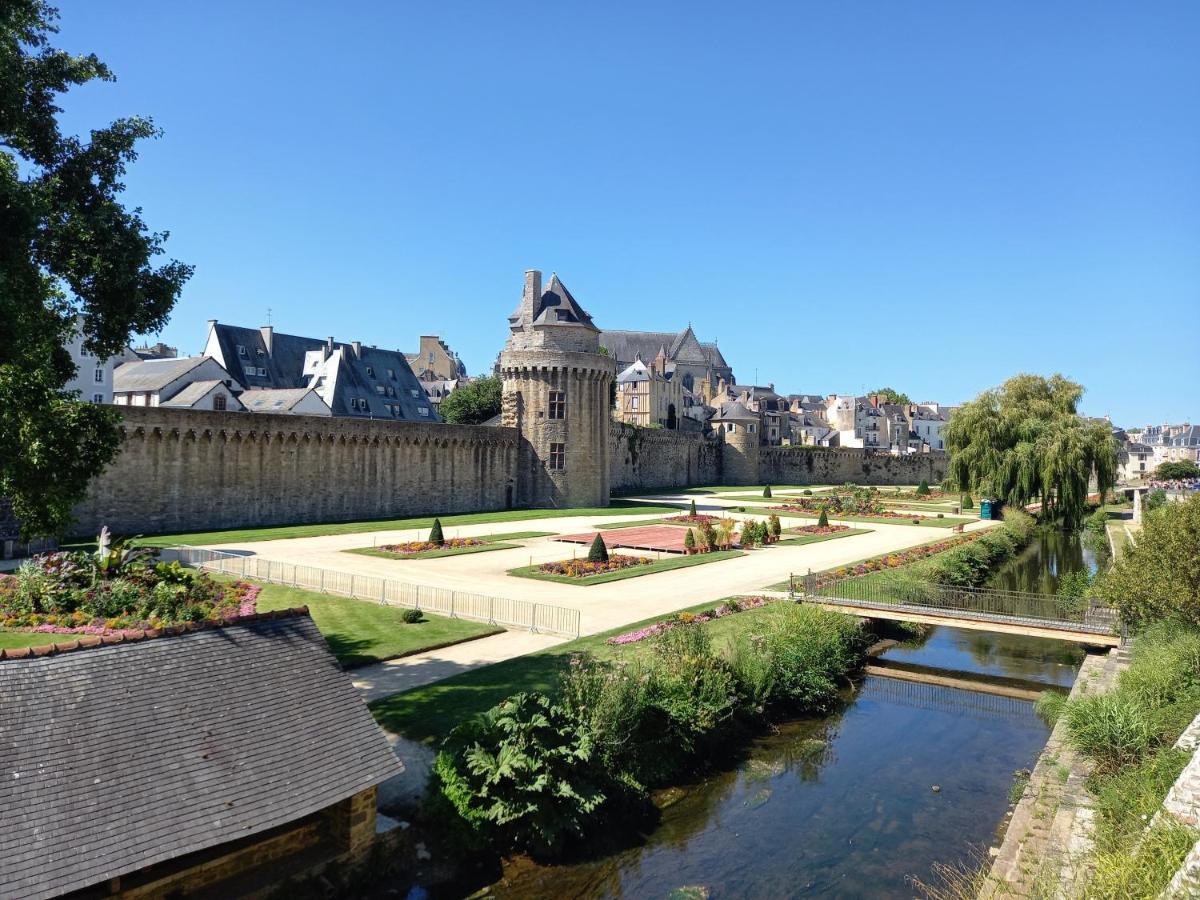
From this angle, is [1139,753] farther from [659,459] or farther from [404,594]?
[659,459]

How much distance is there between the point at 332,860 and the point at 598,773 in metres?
3.44

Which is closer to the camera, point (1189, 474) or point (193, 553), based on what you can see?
point (193, 553)

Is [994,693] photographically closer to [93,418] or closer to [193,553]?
[93,418]

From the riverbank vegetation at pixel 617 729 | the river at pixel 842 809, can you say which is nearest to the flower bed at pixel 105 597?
the riverbank vegetation at pixel 617 729

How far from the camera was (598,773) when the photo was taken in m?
10.3

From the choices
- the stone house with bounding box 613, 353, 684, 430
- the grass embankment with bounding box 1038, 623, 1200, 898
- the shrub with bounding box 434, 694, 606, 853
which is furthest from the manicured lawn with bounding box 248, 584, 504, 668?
the stone house with bounding box 613, 353, 684, 430

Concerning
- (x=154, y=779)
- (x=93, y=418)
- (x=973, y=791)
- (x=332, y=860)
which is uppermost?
(x=93, y=418)

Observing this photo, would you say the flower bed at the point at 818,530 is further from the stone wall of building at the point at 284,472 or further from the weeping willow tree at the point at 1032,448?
the stone wall of building at the point at 284,472

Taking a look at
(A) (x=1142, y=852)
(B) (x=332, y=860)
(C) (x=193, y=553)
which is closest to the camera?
(A) (x=1142, y=852)

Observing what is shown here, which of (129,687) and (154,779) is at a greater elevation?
(129,687)

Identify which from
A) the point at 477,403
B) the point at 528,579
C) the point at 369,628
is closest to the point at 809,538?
the point at 528,579

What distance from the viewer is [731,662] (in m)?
13.8

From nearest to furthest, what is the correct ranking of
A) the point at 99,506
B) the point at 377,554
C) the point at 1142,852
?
the point at 1142,852 < the point at 377,554 < the point at 99,506

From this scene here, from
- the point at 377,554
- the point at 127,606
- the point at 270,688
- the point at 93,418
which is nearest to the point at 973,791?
the point at 270,688
